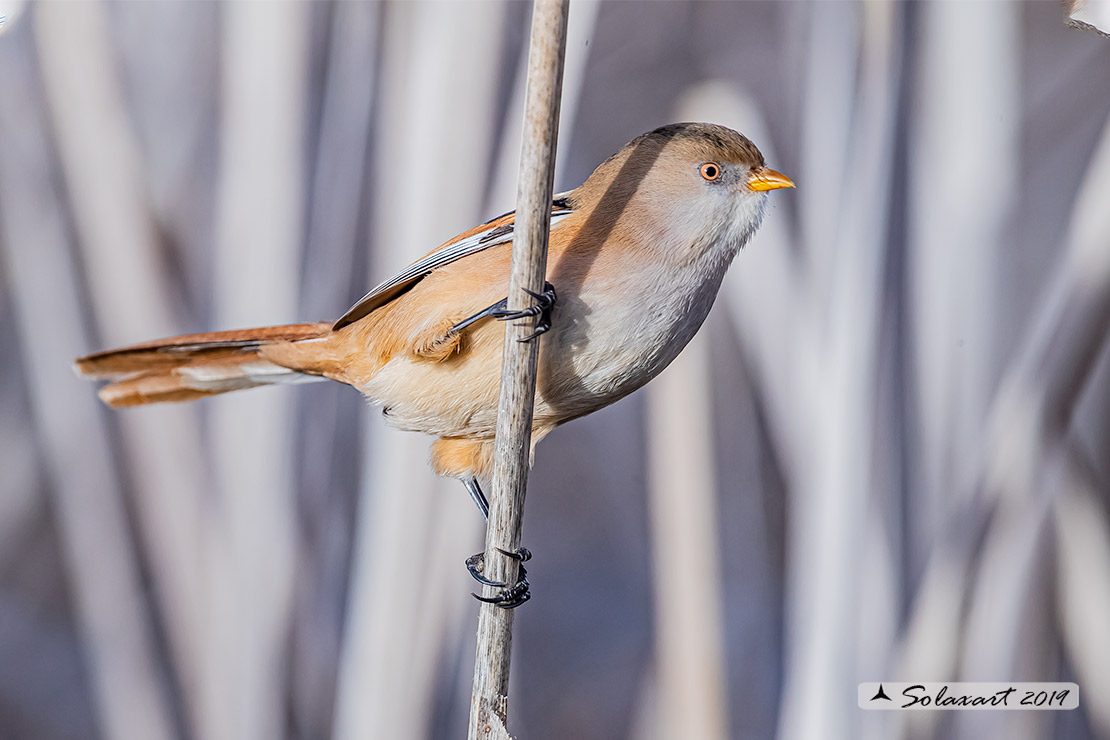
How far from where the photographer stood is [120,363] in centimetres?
88

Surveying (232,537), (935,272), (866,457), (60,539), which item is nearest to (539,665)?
(232,537)

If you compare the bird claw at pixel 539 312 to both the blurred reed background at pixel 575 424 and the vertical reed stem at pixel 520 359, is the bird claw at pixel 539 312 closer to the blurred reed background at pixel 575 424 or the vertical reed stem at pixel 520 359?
the vertical reed stem at pixel 520 359

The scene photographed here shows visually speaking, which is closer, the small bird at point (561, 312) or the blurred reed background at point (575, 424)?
the small bird at point (561, 312)

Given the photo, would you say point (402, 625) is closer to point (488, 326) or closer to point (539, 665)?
point (539, 665)

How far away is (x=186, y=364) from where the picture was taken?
898 millimetres

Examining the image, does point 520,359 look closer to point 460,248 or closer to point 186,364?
point 460,248

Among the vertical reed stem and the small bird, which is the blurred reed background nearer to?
the small bird

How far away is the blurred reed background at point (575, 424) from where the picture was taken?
1.24m

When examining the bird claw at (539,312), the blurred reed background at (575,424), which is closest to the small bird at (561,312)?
the bird claw at (539,312)

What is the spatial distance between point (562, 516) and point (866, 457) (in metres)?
0.52

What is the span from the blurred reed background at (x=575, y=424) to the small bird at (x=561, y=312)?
362 mm

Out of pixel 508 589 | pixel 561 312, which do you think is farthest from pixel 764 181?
pixel 508 589

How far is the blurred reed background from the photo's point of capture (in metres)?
1.24

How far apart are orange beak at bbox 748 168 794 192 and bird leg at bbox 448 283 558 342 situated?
0.76 feet
